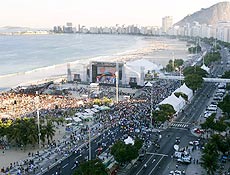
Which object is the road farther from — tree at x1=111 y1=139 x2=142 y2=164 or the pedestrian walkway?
tree at x1=111 y1=139 x2=142 y2=164

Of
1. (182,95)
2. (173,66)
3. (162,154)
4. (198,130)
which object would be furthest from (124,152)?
(173,66)

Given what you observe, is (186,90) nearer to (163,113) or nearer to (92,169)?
(163,113)

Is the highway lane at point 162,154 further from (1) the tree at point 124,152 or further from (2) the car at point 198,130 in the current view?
(1) the tree at point 124,152

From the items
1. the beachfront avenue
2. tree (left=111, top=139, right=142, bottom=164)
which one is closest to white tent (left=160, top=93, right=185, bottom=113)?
the beachfront avenue

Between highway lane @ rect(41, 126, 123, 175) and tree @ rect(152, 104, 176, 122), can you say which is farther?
tree @ rect(152, 104, 176, 122)

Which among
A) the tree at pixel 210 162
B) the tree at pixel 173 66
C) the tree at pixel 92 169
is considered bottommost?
the tree at pixel 210 162

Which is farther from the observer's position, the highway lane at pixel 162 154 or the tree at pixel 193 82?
the tree at pixel 193 82

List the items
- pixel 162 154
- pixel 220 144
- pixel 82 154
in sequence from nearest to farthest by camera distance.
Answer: pixel 220 144 → pixel 162 154 → pixel 82 154

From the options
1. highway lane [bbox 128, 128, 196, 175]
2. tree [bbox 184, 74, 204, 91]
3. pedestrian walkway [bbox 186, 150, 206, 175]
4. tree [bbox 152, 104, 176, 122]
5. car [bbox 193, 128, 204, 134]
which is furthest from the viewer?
tree [bbox 184, 74, 204, 91]

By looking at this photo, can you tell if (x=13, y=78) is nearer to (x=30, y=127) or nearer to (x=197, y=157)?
(x=30, y=127)

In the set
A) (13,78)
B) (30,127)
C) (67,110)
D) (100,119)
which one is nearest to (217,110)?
(100,119)

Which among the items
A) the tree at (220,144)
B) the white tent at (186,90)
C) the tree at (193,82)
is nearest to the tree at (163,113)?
the tree at (220,144)
